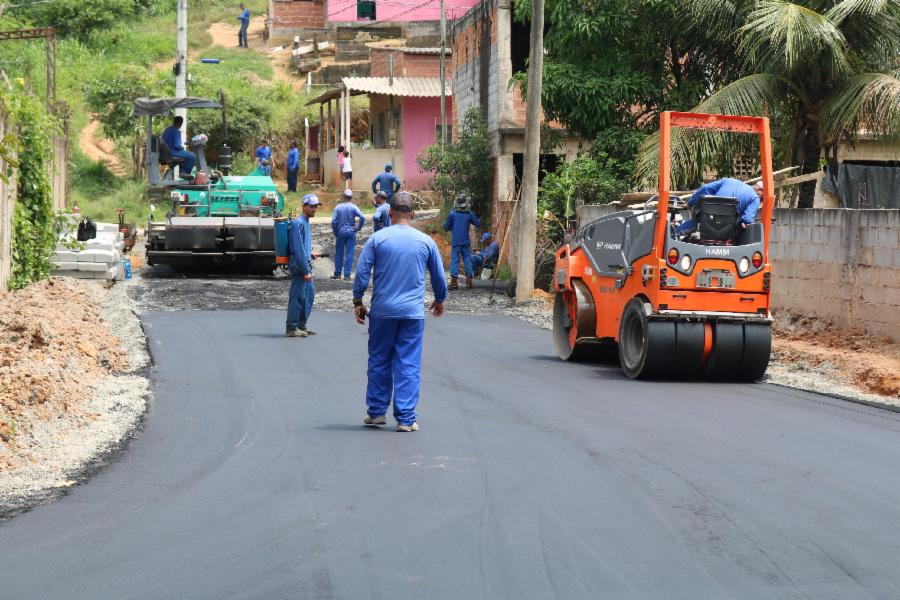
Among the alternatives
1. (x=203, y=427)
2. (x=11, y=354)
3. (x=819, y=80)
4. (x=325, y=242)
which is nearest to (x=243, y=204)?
(x=325, y=242)

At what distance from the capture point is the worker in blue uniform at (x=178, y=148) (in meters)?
27.3

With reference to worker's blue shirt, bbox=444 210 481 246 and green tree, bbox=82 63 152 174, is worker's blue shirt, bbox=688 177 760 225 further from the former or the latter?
green tree, bbox=82 63 152 174

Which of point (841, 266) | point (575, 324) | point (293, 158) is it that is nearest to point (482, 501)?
point (575, 324)

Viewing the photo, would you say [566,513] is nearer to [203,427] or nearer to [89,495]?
[89,495]

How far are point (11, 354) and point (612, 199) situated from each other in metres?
14.2

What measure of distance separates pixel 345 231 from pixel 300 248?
901cm

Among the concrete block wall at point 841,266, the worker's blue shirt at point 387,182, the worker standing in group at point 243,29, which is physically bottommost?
the concrete block wall at point 841,266

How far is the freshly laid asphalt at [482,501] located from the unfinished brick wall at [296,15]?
5628 cm

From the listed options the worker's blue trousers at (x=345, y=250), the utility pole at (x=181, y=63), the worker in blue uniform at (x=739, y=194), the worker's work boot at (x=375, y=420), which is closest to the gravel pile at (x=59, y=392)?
the worker's work boot at (x=375, y=420)

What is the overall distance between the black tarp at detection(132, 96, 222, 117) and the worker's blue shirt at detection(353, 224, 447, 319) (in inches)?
701

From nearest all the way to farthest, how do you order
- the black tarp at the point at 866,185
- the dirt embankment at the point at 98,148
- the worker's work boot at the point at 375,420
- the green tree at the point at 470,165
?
the worker's work boot at the point at 375,420, the black tarp at the point at 866,185, the green tree at the point at 470,165, the dirt embankment at the point at 98,148

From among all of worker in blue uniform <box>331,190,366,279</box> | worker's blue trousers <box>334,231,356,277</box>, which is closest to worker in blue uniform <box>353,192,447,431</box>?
worker in blue uniform <box>331,190,366,279</box>

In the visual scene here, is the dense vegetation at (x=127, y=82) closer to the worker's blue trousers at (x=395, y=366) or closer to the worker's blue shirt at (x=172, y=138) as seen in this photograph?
the worker's blue shirt at (x=172, y=138)

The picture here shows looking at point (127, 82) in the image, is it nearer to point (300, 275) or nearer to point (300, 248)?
point (300, 248)
